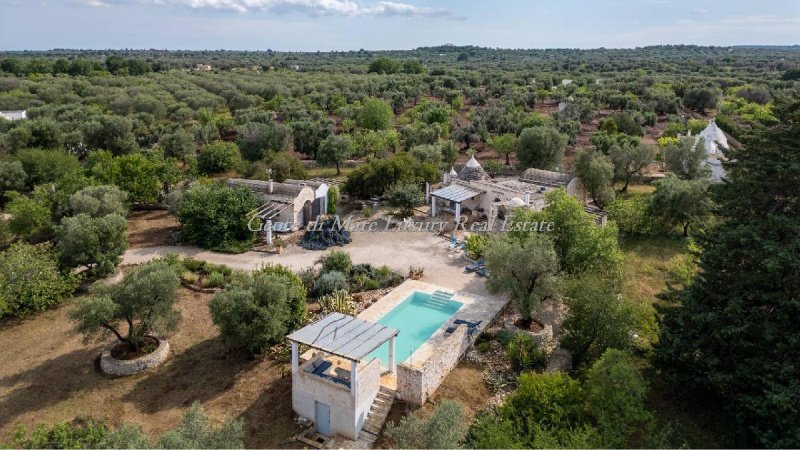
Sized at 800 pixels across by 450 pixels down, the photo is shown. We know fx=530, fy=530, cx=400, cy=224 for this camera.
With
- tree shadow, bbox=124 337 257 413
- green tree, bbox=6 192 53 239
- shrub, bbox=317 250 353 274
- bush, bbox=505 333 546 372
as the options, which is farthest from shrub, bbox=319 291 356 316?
green tree, bbox=6 192 53 239

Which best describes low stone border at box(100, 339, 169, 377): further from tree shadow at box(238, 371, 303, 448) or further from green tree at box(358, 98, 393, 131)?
green tree at box(358, 98, 393, 131)

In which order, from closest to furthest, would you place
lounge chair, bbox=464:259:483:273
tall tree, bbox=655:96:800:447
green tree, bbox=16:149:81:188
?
1. tall tree, bbox=655:96:800:447
2. lounge chair, bbox=464:259:483:273
3. green tree, bbox=16:149:81:188

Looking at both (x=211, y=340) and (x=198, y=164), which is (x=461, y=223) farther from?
(x=198, y=164)

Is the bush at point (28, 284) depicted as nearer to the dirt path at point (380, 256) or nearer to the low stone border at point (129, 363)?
the dirt path at point (380, 256)

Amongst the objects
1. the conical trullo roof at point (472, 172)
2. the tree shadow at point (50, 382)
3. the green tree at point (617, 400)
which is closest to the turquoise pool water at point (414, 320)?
the green tree at point (617, 400)

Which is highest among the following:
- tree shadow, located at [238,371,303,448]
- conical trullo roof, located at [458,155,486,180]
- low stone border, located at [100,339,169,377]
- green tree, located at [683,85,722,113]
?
green tree, located at [683,85,722,113]

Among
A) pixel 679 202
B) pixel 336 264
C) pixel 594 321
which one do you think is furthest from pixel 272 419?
pixel 679 202
